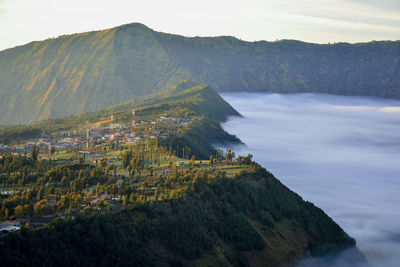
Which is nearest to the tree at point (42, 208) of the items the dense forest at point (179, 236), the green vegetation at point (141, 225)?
the green vegetation at point (141, 225)

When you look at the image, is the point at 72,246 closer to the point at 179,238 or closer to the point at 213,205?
the point at 179,238

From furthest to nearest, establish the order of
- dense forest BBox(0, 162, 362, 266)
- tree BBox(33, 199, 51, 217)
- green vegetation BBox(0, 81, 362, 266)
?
1. tree BBox(33, 199, 51, 217)
2. green vegetation BBox(0, 81, 362, 266)
3. dense forest BBox(0, 162, 362, 266)

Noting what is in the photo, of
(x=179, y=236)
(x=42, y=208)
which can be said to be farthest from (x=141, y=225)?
(x=42, y=208)

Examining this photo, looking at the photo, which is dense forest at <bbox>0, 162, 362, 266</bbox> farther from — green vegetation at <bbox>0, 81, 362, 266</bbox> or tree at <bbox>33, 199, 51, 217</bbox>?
tree at <bbox>33, 199, 51, 217</bbox>

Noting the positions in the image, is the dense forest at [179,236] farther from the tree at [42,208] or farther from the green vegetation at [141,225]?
the tree at [42,208]

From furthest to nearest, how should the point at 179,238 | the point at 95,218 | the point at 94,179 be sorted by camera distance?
the point at 94,179, the point at 179,238, the point at 95,218

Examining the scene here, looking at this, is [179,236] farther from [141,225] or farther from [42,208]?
[42,208]

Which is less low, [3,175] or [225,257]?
[3,175]

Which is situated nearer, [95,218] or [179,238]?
[95,218]

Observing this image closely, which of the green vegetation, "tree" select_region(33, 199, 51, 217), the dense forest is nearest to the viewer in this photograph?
the dense forest

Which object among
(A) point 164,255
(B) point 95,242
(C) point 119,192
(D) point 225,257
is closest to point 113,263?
(B) point 95,242

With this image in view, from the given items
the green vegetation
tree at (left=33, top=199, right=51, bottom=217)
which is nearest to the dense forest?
the green vegetation
